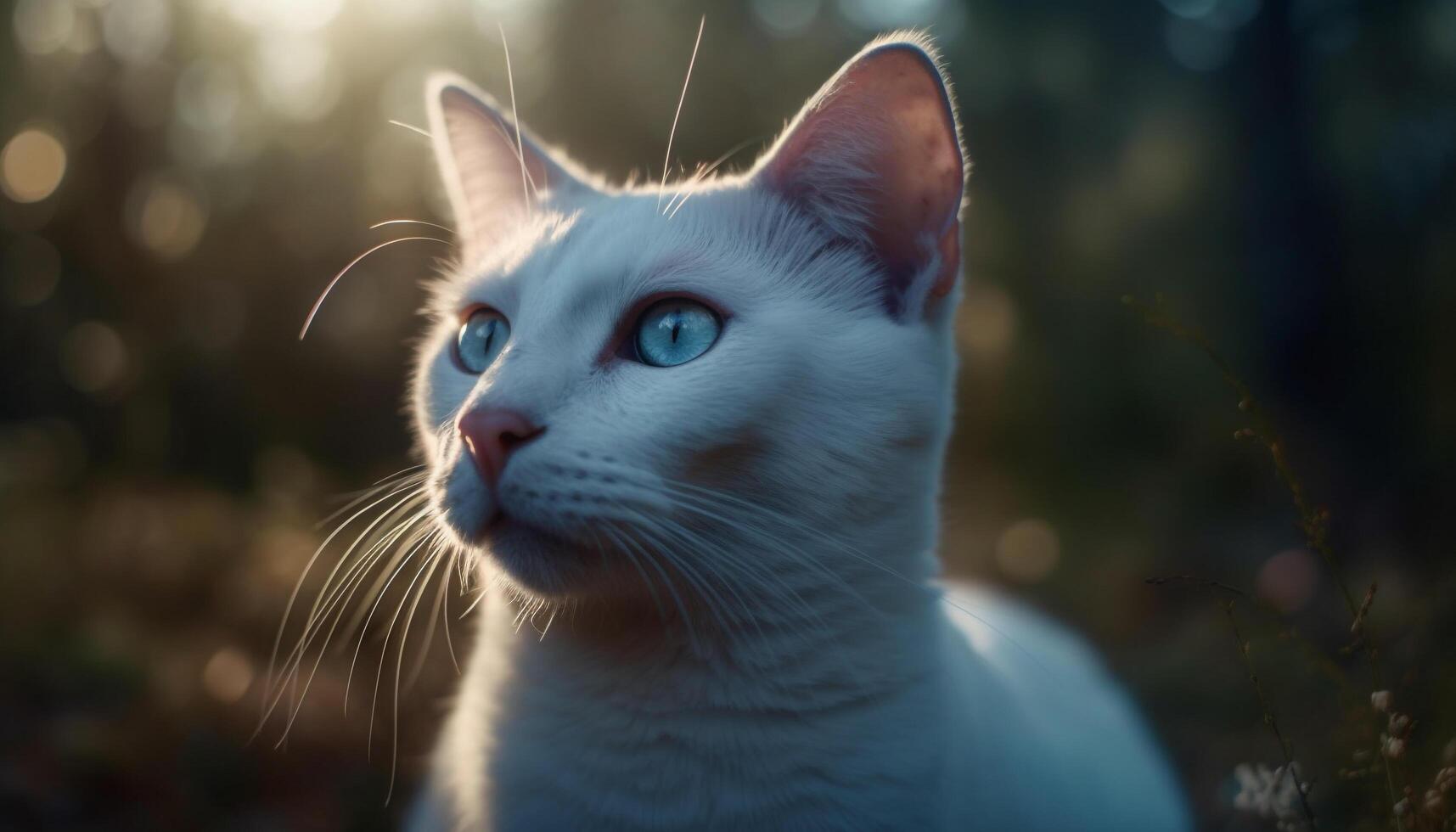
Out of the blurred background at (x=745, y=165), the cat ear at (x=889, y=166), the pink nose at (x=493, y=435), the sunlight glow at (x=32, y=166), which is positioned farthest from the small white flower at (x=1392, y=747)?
the sunlight glow at (x=32, y=166)

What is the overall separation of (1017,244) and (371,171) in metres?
2.55

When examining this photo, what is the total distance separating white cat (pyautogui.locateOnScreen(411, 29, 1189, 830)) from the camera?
1120 millimetres

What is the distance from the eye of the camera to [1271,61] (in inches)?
128

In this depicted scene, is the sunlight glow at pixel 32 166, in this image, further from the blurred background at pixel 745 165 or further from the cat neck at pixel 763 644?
the cat neck at pixel 763 644

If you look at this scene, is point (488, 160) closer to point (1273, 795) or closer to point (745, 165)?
point (1273, 795)

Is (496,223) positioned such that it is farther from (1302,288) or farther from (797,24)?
(1302,288)

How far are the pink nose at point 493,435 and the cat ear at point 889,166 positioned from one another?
2.00 feet

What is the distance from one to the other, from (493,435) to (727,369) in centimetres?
31

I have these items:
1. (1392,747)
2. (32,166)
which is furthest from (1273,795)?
(32,166)

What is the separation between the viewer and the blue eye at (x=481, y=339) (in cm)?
142

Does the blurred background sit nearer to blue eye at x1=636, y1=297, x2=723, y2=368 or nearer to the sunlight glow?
the sunlight glow

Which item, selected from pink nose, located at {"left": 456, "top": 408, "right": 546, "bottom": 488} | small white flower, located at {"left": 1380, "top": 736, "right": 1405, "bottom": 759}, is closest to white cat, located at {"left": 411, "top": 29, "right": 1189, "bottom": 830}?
pink nose, located at {"left": 456, "top": 408, "right": 546, "bottom": 488}

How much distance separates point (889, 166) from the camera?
1288mm

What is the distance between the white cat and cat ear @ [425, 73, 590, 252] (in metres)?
0.24
